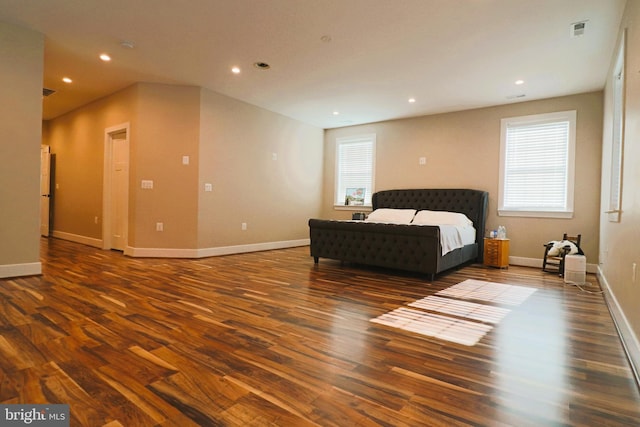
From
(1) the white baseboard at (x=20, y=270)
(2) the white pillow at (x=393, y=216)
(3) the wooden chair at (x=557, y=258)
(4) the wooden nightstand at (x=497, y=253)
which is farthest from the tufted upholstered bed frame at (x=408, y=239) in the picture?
(1) the white baseboard at (x=20, y=270)

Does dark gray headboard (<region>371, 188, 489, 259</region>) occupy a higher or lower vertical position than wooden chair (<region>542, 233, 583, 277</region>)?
higher

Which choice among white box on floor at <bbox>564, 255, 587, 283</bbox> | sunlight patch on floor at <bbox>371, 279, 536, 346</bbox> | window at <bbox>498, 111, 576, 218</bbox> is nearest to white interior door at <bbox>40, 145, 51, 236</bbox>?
sunlight patch on floor at <bbox>371, 279, 536, 346</bbox>

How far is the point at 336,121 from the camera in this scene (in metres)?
7.22

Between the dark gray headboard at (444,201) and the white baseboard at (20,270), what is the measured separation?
538cm

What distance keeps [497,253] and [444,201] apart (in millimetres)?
1288

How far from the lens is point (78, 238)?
22.3 feet

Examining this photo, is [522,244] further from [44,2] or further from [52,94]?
[52,94]

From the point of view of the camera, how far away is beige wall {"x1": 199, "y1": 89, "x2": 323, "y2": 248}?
5625 millimetres

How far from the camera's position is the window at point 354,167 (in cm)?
725

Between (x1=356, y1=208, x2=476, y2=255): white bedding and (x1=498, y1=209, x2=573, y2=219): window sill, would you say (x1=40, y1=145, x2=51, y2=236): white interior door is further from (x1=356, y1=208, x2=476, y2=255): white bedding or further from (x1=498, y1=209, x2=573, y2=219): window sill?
(x1=498, y1=209, x2=573, y2=219): window sill

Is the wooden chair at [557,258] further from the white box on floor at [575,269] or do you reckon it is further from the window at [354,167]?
the window at [354,167]

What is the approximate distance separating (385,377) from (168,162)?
16.0 feet

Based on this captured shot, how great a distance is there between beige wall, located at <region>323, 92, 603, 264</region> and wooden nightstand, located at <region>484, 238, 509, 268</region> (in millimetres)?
541

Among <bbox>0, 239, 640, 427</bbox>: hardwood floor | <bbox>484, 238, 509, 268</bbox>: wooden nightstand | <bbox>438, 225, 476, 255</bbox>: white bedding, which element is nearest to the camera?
<bbox>0, 239, 640, 427</bbox>: hardwood floor
